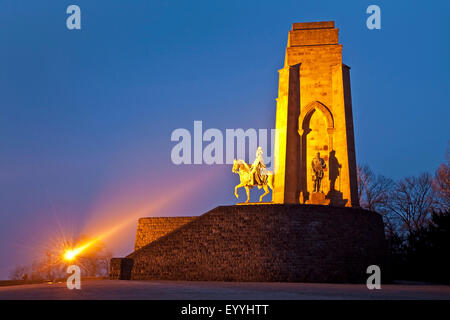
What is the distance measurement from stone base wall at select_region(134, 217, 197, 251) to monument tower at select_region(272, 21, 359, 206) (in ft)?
20.4

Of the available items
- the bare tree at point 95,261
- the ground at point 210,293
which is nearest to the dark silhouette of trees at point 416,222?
the ground at point 210,293

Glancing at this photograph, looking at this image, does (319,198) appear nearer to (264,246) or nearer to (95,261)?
(264,246)

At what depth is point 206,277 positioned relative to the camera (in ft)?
61.6

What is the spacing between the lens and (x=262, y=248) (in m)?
18.7

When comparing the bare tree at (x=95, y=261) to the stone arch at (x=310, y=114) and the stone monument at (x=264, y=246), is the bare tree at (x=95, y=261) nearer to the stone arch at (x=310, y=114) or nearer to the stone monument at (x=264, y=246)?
the stone monument at (x=264, y=246)

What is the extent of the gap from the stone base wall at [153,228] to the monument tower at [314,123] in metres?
6.23

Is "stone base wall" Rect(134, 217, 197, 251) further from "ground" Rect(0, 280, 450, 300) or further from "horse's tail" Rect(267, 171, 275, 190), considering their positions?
"ground" Rect(0, 280, 450, 300)

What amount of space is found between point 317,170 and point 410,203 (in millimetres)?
17910

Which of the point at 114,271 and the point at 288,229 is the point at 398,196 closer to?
the point at 288,229

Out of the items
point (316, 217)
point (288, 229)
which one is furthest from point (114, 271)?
point (316, 217)
